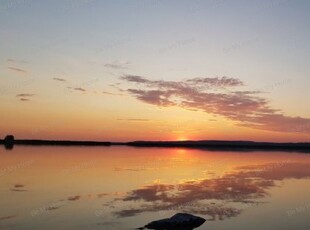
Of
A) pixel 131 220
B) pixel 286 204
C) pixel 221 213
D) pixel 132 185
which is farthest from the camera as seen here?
pixel 132 185

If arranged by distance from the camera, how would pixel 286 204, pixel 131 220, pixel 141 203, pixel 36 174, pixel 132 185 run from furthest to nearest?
pixel 36 174, pixel 132 185, pixel 286 204, pixel 141 203, pixel 131 220

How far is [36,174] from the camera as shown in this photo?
134 feet

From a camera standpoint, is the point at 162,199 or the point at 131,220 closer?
the point at 131,220

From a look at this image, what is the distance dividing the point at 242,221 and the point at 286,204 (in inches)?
288

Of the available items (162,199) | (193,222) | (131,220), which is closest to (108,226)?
(131,220)

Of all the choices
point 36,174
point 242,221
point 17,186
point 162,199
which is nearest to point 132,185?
point 162,199

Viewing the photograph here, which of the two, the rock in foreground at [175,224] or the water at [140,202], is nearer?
the rock in foreground at [175,224]

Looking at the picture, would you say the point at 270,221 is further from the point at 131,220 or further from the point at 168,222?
the point at 131,220

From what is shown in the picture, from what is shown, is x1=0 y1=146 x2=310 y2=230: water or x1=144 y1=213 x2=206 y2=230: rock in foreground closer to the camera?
x1=144 y1=213 x2=206 y2=230: rock in foreground

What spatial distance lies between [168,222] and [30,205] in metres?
9.48

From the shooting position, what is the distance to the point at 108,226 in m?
19.2

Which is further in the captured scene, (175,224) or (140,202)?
(140,202)

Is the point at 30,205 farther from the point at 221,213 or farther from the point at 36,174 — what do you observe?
the point at 36,174

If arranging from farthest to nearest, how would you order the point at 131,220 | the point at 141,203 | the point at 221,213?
the point at 141,203
the point at 221,213
the point at 131,220
